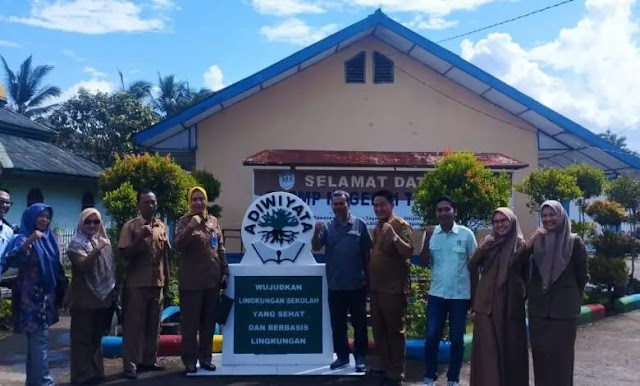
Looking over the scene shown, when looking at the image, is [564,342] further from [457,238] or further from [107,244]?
[107,244]

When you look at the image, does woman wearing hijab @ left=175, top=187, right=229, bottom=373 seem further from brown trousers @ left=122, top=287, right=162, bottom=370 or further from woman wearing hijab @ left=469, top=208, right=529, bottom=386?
woman wearing hijab @ left=469, top=208, right=529, bottom=386

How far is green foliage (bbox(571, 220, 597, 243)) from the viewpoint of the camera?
1088cm

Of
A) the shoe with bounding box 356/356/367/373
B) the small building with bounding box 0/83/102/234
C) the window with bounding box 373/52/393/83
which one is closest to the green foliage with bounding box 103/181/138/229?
the shoe with bounding box 356/356/367/373

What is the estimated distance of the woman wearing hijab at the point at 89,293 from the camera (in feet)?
19.9

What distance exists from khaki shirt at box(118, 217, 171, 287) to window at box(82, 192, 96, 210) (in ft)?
52.3

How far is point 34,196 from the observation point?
60.2ft

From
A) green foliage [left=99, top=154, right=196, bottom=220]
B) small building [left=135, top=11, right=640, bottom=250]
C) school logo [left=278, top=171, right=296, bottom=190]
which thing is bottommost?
green foliage [left=99, top=154, right=196, bottom=220]

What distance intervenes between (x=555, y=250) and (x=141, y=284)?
12.3ft

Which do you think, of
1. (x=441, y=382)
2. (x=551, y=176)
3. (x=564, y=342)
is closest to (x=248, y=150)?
(x=551, y=176)

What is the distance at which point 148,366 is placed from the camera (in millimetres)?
6730

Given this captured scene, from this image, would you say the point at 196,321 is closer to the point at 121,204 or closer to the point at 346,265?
the point at 346,265

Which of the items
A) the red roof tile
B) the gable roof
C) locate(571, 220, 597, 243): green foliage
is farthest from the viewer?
the gable roof

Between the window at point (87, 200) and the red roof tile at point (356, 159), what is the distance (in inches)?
426

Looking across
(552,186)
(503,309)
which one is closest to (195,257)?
(503,309)
